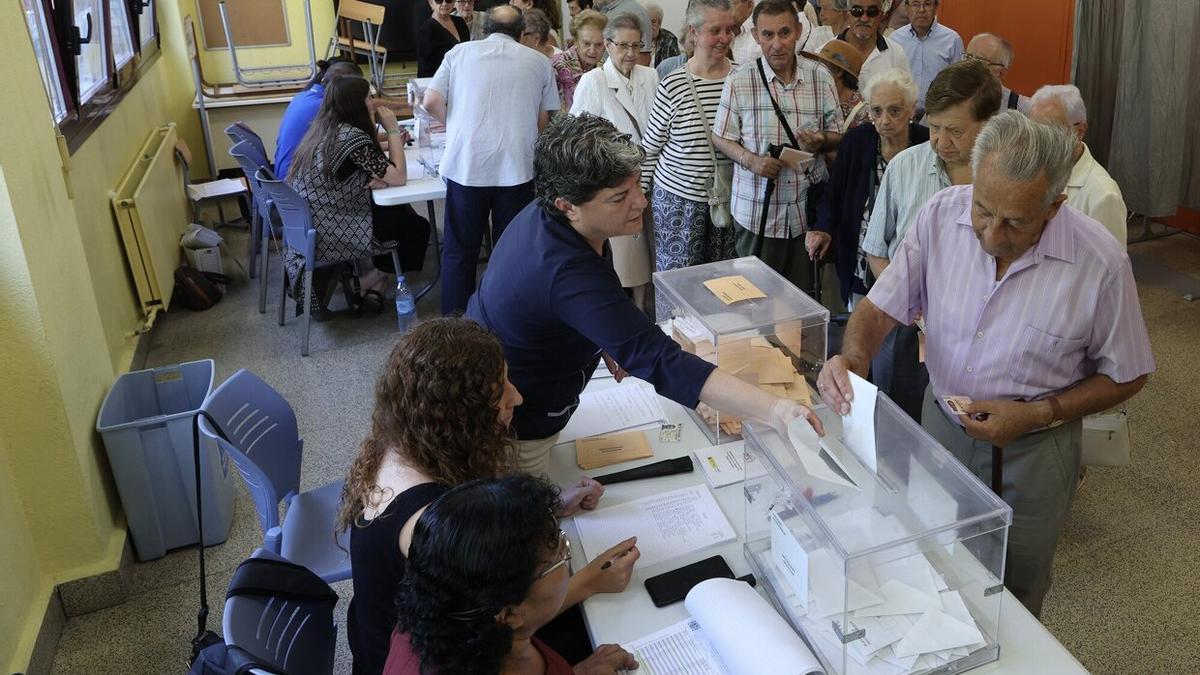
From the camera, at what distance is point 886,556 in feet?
5.16

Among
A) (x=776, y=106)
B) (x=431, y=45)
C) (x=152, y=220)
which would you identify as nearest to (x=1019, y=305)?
(x=776, y=106)

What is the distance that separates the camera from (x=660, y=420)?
8.16 feet

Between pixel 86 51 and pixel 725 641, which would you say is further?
pixel 86 51

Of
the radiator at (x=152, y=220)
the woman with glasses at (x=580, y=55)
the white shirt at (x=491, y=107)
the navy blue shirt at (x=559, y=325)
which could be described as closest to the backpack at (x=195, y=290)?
the radiator at (x=152, y=220)

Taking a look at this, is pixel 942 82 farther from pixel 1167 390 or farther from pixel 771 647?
pixel 1167 390

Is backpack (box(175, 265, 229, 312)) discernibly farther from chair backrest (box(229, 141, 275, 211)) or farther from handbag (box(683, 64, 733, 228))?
handbag (box(683, 64, 733, 228))

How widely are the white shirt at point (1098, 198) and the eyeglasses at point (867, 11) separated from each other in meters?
2.15

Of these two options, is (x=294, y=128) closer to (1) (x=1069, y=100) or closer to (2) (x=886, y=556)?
(1) (x=1069, y=100)

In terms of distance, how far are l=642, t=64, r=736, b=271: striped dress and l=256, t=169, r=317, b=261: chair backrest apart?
176cm

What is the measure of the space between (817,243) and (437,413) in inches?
92.4

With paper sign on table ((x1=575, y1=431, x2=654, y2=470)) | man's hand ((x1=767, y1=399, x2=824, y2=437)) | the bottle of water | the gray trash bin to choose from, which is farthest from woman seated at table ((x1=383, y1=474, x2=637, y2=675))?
the bottle of water

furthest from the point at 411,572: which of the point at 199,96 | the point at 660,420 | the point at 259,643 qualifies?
the point at 199,96

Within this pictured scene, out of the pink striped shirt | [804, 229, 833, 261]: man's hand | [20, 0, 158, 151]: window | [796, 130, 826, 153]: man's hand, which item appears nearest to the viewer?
the pink striped shirt

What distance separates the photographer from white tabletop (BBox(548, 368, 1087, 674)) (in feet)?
5.36
